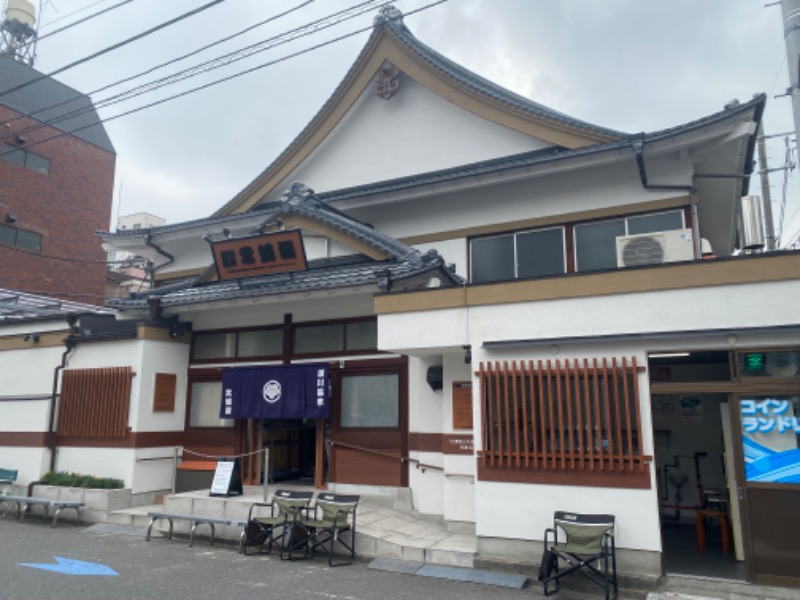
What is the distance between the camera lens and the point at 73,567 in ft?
26.1

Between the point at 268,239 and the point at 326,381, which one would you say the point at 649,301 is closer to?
the point at 326,381

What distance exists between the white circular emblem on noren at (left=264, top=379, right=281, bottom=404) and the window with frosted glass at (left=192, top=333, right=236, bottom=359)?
1.69m

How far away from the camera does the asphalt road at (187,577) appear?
681cm

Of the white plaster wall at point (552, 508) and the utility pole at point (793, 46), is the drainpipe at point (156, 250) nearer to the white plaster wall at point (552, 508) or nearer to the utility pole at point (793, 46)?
the white plaster wall at point (552, 508)

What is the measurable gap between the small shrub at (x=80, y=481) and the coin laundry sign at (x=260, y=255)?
4.64 meters

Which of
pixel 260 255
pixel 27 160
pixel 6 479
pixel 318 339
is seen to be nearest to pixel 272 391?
pixel 318 339

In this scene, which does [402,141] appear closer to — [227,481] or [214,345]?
[214,345]

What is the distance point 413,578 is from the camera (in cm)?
748

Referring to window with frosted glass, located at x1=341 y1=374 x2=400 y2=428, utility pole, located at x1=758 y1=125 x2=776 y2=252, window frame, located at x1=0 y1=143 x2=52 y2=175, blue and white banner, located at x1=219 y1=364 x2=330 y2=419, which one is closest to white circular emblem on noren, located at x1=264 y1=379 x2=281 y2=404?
blue and white banner, located at x1=219 y1=364 x2=330 y2=419

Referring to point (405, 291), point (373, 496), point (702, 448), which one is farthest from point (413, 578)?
point (702, 448)

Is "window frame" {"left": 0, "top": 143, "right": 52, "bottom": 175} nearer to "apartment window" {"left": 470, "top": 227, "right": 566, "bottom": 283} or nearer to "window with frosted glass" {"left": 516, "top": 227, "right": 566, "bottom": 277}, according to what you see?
"apartment window" {"left": 470, "top": 227, "right": 566, "bottom": 283}

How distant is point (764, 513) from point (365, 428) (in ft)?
21.6

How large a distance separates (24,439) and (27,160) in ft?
66.0

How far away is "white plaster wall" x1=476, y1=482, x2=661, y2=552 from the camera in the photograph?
274 inches
